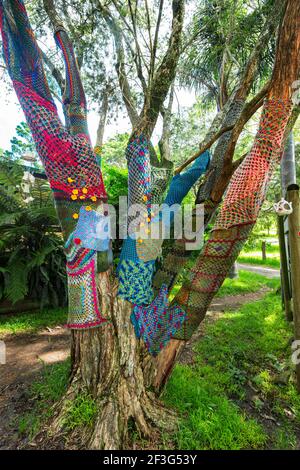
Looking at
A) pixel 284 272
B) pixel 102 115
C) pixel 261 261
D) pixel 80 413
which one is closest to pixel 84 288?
pixel 80 413

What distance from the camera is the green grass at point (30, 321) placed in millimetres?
3957

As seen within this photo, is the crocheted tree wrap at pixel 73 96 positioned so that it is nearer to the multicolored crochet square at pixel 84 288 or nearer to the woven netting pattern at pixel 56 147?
the woven netting pattern at pixel 56 147

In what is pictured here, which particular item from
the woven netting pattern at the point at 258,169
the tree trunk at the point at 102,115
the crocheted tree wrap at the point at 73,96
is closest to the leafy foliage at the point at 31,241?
the tree trunk at the point at 102,115

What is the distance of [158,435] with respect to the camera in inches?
74.0

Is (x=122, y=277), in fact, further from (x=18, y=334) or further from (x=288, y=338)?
(x=288, y=338)

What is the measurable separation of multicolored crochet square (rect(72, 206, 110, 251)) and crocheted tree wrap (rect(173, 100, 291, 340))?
73cm

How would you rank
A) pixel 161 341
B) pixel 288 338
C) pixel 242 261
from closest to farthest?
pixel 161 341
pixel 288 338
pixel 242 261

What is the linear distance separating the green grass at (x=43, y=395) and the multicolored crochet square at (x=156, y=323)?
751 millimetres

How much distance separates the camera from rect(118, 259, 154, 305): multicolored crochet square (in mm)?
2168

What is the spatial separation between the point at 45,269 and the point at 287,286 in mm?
3552

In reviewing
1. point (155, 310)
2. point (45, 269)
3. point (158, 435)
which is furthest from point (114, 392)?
point (45, 269)

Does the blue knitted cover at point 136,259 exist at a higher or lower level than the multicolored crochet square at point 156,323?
higher

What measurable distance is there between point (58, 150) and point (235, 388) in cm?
249

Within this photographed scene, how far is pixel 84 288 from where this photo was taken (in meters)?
2.04
